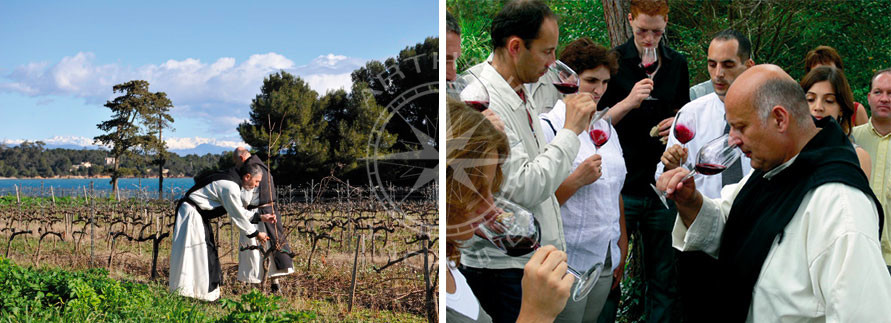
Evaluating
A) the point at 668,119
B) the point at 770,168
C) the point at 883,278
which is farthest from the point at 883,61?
the point at 883,278

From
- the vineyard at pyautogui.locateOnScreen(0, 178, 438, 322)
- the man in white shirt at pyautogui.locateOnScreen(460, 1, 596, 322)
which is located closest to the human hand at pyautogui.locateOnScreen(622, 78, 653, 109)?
the man in white shirt at pyautogui.locateOnScreen(460, 1, 596, 322)

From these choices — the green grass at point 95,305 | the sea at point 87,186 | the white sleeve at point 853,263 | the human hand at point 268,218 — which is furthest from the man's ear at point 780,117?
the sea at point 87,186

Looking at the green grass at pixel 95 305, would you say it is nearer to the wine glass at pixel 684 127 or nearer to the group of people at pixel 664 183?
the group of people at pixel 664 183

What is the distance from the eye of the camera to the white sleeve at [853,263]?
1.43m

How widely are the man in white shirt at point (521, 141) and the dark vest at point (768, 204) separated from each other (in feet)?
1.60

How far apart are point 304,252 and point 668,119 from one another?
6.86m

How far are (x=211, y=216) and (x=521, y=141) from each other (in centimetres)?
533

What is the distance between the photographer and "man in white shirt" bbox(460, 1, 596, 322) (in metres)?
1.83

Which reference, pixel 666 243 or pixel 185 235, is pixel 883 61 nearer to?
pixel 666 243

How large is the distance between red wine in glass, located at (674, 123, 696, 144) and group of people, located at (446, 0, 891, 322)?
19 mm

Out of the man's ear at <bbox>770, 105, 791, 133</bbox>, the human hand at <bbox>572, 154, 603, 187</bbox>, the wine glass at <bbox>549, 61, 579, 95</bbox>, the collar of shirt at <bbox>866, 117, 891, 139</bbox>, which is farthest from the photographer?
the collar of shirt at <bbox>866, 117, 891, 139</bbox>

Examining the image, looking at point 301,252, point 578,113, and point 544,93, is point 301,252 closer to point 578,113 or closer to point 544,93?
point 544,93

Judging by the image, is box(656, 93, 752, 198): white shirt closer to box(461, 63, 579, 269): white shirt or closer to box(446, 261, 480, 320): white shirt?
box(461, 63, 579, 269): white shirt

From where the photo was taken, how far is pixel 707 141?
2.29m
